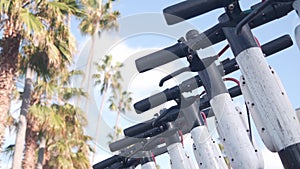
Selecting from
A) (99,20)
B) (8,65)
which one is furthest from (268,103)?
(99,20)

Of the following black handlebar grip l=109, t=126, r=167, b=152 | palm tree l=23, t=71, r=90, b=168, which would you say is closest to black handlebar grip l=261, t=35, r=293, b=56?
black handlebar grip l=109, t=126, r=167, b=152

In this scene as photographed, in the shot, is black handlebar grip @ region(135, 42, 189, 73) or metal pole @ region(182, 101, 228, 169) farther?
metal pole @ region(182, 101, 228, 169)

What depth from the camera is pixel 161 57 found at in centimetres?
220

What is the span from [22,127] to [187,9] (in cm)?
796

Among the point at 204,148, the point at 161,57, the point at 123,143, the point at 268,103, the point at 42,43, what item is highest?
the point at 42,43

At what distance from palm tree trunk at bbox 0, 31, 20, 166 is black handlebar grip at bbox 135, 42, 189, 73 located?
253 inches

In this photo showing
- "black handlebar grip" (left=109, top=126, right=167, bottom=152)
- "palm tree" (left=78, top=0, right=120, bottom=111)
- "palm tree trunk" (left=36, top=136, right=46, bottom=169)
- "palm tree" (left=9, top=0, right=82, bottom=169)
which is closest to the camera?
"black handlebar grip" (left=109, top=126, right=167, bottom=152)

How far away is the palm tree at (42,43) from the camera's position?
8.65 metres

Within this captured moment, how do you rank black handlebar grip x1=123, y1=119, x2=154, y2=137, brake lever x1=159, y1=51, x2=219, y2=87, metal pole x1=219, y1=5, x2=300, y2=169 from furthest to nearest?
1. black handlebar grip x1=123, y1=119, x2=154, y2=137
2. brake lever x1=159, y1=51, x2=219, y2=87
3. metal pole x1=219, y1=5, x2=300, y2=169

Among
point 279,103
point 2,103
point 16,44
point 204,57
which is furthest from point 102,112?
point 16,44

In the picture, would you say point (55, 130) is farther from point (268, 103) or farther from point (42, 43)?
point (268, 103)

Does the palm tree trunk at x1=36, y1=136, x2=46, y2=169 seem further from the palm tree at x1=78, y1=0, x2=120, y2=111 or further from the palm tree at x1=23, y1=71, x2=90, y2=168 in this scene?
the palm tree at x1=78, y1=0, x2=120, y2=111

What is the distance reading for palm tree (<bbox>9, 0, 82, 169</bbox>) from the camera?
8648 mm

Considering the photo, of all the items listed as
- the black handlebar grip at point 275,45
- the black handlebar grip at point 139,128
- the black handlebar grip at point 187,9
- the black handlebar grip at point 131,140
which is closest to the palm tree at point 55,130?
the black handlebar grip at point 131,140
